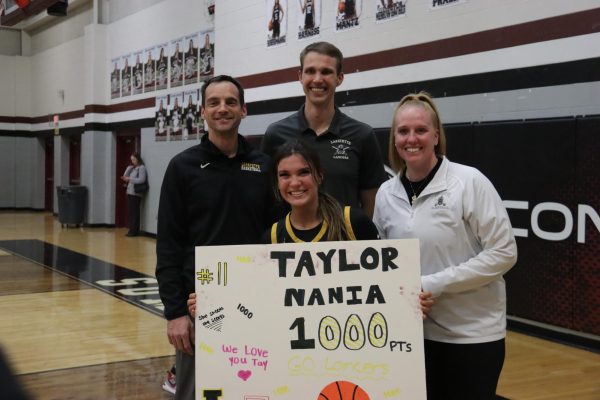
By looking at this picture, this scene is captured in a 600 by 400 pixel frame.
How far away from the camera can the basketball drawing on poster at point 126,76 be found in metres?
15.9

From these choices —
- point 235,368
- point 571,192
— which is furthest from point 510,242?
point 571,192

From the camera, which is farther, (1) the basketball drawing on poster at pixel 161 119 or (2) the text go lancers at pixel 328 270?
(1) the basketball drawing on poster at pixel 161 119

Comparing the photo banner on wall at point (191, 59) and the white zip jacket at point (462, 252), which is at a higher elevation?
the photo banner on wall at point (191, 59)

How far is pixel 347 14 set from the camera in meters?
8.62

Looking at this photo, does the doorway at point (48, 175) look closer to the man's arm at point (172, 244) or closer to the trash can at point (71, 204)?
the trash can at point (71, 204)

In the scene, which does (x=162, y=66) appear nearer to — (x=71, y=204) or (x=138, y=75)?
(x=138, y=75)

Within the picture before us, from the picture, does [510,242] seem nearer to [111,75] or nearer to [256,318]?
[256,318]

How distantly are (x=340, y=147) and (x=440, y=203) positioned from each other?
0.81 meters

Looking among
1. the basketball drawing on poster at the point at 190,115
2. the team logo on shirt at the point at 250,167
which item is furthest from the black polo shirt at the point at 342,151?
the basketball drawing on poster at the point at 190,115

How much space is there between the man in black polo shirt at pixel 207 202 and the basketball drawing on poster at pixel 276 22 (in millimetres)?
7340

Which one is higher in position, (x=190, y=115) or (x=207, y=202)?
(x=190, y=115)

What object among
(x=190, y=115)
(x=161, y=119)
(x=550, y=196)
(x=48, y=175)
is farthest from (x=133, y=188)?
(x=550, y=196)

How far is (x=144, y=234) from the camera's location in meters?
15.0

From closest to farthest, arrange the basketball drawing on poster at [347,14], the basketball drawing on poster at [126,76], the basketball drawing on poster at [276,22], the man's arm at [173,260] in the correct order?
the man's arm at [173,260] → the basketball drawing on poster at [347,14] → the basketball drawing on poster at [276,22] → the basketball drawing on poster at [126,76]
